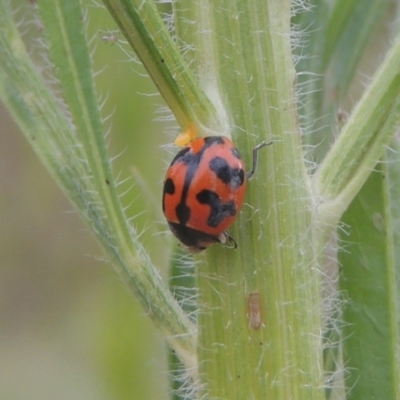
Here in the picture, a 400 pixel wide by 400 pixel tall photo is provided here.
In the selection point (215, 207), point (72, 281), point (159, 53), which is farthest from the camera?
point (72, 281)

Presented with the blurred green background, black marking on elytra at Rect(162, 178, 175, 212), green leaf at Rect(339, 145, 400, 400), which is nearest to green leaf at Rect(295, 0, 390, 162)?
green leaf at Rect(339, 145, 400, 400)

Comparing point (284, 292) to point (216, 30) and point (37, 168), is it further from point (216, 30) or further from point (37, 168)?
point (37, 168)

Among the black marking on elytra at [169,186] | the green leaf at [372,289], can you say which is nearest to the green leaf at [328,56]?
the green leaf at [372,289]

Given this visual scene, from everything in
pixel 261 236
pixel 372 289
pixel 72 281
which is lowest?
pixel 72 281

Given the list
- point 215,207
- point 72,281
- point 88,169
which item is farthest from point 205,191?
point 72,281

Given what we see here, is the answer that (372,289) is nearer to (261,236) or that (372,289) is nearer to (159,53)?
(261,236)

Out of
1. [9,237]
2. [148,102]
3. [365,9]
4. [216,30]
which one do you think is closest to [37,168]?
[9,237]

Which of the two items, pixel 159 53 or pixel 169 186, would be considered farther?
pixel 169 186

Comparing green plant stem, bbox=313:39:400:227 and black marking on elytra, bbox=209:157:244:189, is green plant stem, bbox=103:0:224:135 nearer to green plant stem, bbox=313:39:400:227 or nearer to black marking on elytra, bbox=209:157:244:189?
black marking on elytra, bbox=209:157:244:189
